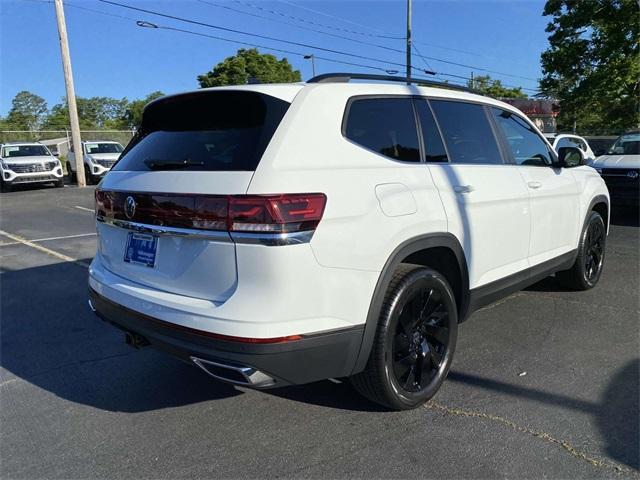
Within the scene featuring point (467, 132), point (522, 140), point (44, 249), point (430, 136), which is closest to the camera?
point (430, 136)

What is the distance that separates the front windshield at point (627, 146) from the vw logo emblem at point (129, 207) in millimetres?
10327

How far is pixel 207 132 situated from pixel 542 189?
281 cm

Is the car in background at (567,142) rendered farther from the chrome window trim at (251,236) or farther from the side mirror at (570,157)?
the chrome window trim at (251,236)

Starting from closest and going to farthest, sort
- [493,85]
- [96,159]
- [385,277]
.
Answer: [385,277]
[96,159]
[493,85]

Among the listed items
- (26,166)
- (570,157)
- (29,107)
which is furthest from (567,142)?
(29,107)

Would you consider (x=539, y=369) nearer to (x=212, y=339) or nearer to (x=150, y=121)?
(x=212, y=339)

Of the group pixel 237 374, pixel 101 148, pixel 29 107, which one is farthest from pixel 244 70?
pixel 29 107

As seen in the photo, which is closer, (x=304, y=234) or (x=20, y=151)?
(x=304, y=234)

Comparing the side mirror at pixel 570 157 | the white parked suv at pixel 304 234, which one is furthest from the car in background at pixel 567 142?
the white parked suv at pixel 304 234

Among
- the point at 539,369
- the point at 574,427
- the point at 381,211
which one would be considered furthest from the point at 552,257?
the point at 381,211

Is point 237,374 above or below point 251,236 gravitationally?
below

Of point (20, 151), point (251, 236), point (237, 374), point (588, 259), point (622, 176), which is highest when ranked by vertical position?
point (20, 151)

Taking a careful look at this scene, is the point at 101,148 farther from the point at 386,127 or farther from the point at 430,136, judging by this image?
the point at 386,127

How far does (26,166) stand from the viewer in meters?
19.3
